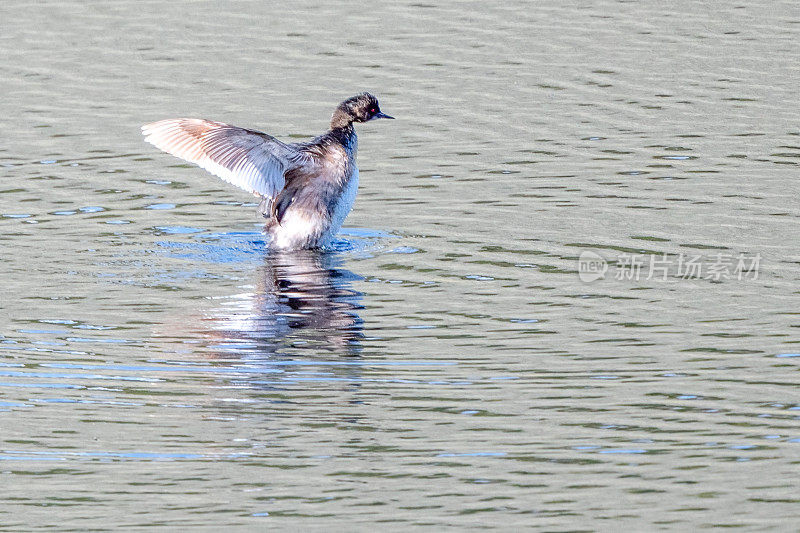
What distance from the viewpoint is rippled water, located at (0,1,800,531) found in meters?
7.93

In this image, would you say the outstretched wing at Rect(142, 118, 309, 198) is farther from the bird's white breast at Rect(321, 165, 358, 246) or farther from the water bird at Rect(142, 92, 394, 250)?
the bird's white breast at Rect(321, 165, 358, 246)

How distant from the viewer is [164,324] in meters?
11.2

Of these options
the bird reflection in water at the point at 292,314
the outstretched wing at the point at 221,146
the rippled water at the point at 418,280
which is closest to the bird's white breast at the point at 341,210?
the rippled water at the point at 418,280

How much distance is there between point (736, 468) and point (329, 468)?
83.7 inches

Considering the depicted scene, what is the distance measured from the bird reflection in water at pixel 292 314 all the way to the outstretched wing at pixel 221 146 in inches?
36.5

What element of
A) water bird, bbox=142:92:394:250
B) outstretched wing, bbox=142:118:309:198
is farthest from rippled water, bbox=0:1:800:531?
outstretched wing, bbox=142:118:309:198

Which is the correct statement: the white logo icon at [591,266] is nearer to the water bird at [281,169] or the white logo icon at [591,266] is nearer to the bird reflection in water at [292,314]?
the bird reflection in water at [292,314]

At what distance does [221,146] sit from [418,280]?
8.54 feet

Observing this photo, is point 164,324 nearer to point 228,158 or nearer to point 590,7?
point 228,158

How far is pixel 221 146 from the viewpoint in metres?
13.9

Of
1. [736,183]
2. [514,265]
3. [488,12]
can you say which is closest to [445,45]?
[488,12]

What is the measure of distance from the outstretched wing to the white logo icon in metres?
3.05

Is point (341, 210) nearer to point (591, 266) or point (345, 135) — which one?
point (345, 135)

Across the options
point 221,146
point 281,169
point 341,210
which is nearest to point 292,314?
point 341,210
